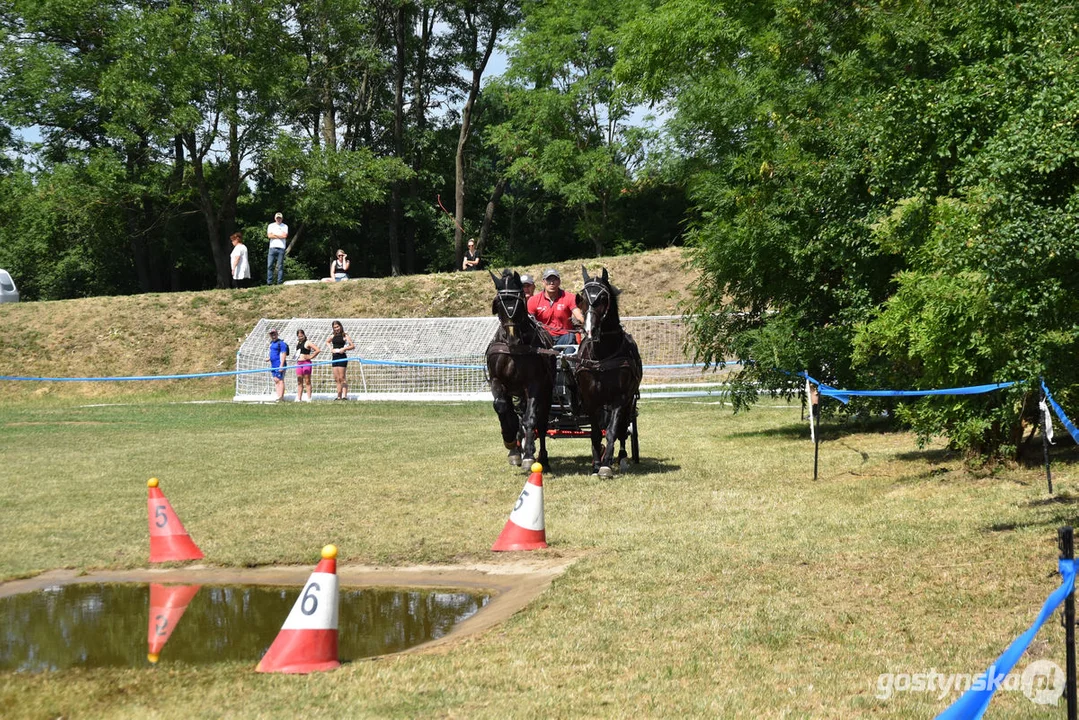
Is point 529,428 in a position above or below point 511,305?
below

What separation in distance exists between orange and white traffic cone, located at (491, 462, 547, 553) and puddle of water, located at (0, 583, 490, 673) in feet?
4.36

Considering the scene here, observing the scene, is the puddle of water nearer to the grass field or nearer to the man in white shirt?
the grass field

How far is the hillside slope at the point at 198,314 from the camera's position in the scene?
1499 inches

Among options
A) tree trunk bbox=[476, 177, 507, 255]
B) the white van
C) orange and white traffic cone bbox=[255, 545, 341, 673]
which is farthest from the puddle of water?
tree trunk bbox=[476, 177, 507, 255]

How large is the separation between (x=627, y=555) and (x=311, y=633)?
3.53 meters

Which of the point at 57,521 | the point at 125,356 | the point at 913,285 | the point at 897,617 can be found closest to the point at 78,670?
the point at 897,617

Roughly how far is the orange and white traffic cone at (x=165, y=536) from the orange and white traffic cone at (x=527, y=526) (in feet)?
8.26

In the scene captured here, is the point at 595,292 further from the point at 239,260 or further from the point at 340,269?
the point at 340,269

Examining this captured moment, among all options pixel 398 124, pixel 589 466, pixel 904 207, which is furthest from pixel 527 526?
pixel 398 124

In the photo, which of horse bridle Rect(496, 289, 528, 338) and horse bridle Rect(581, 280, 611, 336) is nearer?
horse bridle Rect(581, 280, 611, 336)

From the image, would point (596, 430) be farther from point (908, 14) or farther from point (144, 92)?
point (144, 92)

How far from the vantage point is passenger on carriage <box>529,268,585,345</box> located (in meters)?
15.8

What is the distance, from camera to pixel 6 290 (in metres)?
43.7

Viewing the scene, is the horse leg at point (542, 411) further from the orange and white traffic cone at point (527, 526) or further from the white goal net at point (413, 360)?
the white goal net at point (413, 360)
